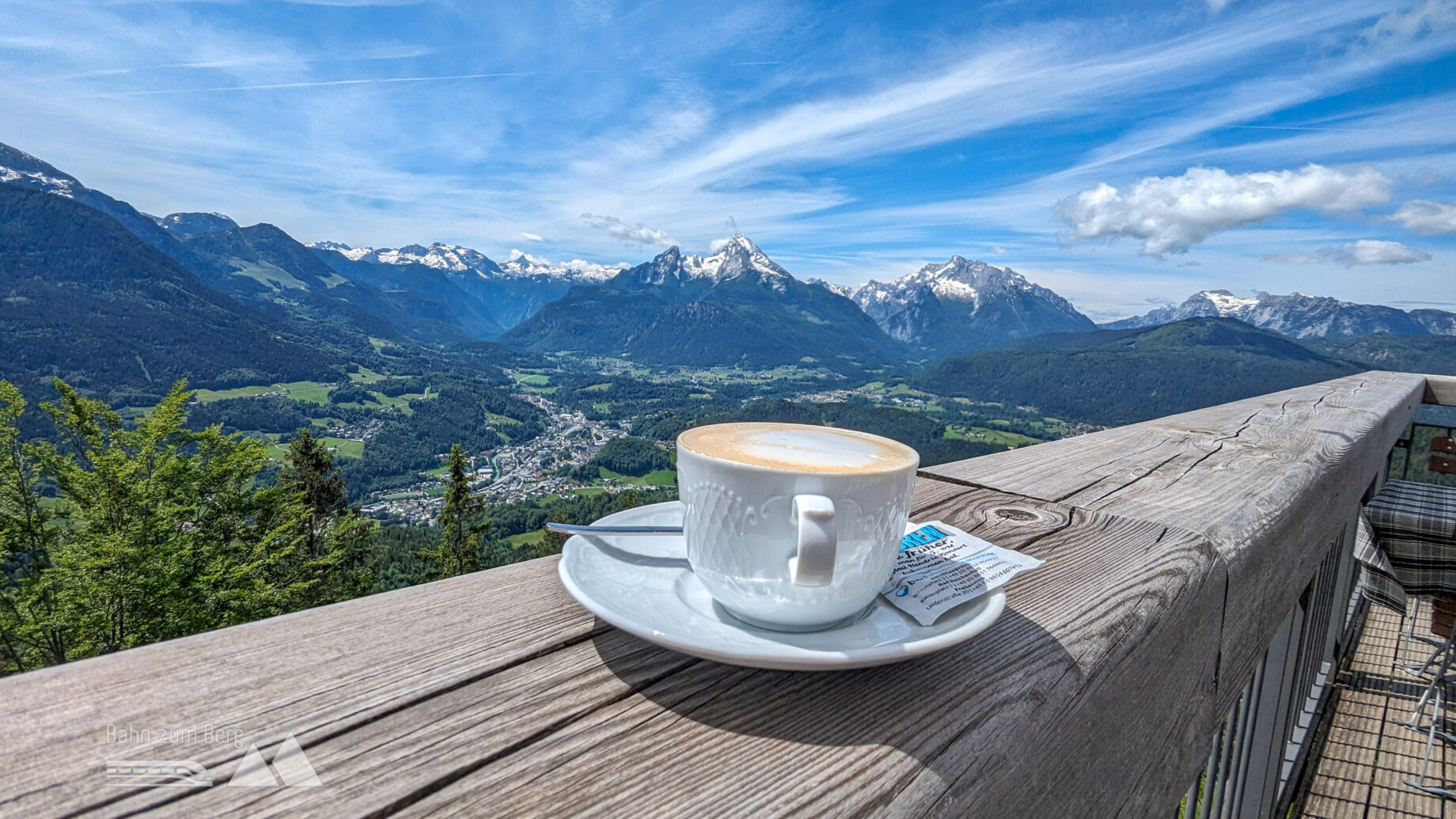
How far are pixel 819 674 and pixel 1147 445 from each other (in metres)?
1.64

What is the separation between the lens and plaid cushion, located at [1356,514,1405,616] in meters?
2.07

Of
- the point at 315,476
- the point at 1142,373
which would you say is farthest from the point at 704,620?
the point at 1142,373

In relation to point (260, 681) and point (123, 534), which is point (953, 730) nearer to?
point (260, 681)

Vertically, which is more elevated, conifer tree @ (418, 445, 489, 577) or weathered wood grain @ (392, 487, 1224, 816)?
weathered wood grain @ (392, 487, 1224, 816)

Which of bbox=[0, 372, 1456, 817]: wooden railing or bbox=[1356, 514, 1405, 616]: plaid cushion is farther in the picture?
bbox=[1356, 514, 1405, 616]: plaid cushion

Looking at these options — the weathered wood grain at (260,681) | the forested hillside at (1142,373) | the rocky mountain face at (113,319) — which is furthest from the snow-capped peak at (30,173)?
the weathered wood grain at (260,681)

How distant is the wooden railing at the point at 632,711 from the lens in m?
0.47

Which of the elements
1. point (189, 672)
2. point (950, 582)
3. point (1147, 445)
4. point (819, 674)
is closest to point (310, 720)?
point (189, 672)

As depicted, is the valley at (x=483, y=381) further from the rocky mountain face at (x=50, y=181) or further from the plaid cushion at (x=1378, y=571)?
the plaid cushion at (x=1378, y=571)
